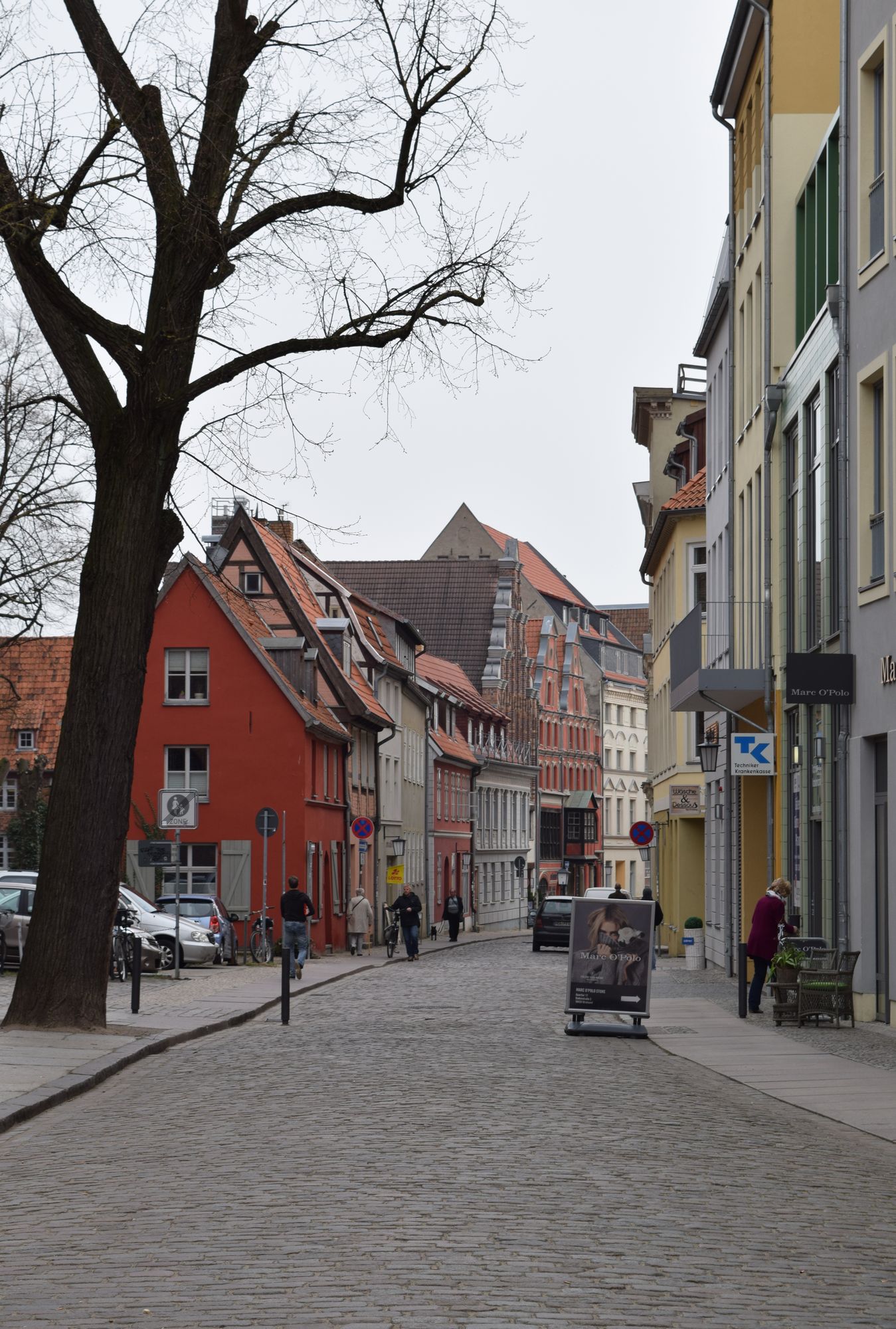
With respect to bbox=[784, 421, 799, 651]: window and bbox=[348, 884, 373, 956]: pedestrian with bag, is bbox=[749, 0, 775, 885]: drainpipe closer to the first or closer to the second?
bbox=[784, 421, 799, 651]: window

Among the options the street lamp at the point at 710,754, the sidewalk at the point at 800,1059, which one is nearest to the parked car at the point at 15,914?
the sidewalk at the point at 800,1059

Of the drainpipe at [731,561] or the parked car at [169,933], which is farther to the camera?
the parked car at [169,933]

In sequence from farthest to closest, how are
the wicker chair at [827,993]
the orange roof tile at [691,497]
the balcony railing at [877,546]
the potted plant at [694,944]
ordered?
the orange roof tile at [691,497]
the potted plant at [694,944]
the balcony railing at [877,546]
the wicker chair at [827,993]

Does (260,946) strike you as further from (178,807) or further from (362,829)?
(178,807)

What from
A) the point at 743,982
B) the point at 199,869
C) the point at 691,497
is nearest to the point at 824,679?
the point at 743,982

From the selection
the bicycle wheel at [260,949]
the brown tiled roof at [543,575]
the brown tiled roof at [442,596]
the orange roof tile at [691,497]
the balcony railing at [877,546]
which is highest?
the brown tiled roof at [543,575]

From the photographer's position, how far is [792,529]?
28422 millimetres

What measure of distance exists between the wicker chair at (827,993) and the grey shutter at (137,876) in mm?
30074

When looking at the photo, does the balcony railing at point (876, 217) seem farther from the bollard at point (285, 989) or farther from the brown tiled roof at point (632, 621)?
the brown tiled roof at point (632, 621)

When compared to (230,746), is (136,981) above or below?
below

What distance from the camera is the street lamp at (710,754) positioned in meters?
37.2

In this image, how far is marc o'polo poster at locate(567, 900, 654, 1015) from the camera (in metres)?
21.0

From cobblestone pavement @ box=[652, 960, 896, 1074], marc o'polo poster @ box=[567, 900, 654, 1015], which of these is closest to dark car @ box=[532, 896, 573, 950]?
cobblestone pavement @ box=[652, 960, 896, 1074]

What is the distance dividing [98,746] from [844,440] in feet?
31.6
